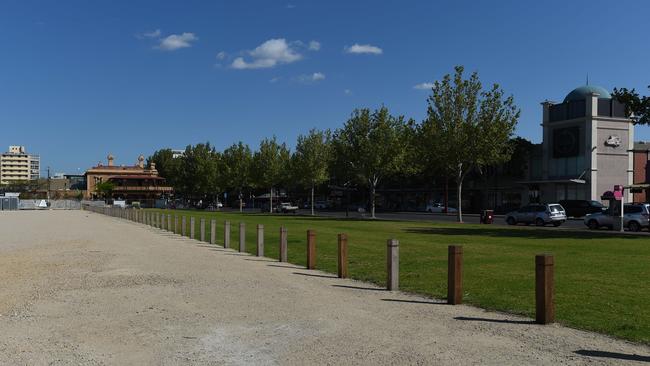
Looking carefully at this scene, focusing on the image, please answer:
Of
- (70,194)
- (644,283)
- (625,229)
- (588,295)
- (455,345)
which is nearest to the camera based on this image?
(455,345)

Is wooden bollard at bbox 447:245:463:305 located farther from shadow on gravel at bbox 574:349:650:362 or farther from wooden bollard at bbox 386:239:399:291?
shadow on gravel at bbox 574:349:650:362

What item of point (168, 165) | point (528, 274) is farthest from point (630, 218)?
point (168, 165)

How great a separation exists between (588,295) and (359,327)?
4287 millimetres

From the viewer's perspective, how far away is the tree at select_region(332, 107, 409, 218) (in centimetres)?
4622

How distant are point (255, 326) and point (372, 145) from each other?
3927 centimetres

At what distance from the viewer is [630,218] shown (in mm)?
32750

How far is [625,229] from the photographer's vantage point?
1320 inches

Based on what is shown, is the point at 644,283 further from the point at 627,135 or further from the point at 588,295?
the point at 627,135

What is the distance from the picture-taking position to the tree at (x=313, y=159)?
60250mm

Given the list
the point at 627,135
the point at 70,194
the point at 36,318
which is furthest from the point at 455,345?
the point at 70,194

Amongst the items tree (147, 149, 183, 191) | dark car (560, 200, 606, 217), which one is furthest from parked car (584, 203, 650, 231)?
tree (147, 149, 183, 191)

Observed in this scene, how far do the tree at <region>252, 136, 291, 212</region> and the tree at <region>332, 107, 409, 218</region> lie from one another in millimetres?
22046

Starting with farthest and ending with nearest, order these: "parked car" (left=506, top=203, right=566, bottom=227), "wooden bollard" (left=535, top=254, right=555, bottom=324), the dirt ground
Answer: "parked car" (left=506, top=203, right=566, bottom=227), "wooden bollard" (left=535, top=254, right=555, bottom=324), the dirt ground

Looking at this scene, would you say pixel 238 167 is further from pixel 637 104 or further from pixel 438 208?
pixel 637 104
